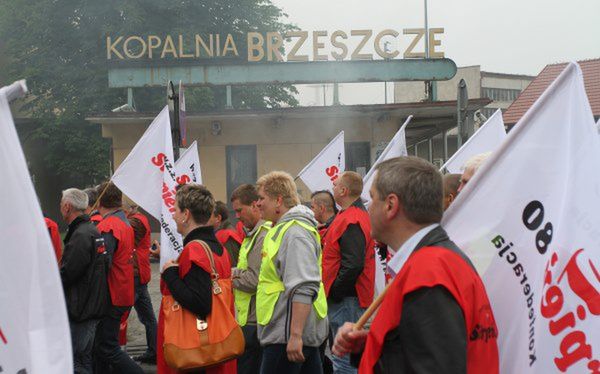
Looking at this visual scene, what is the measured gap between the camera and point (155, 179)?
7855mm

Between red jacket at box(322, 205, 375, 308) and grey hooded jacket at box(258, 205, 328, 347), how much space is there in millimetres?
1348

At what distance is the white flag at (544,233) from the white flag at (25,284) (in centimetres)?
147

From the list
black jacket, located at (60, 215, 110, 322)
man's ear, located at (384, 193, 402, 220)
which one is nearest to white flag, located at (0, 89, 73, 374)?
man's ear, located at (384, 193, 402, 220)

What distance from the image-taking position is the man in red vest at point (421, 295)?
2.37 meters

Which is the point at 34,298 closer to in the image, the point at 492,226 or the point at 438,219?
the point at 438,219

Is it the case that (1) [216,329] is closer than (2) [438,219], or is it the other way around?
(2) [438,219]

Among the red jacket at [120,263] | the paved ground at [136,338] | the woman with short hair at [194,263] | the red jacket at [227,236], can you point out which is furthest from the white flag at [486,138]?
the paved ground at [136,338]

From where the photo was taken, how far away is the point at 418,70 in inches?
891

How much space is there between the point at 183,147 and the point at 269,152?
10.5 m

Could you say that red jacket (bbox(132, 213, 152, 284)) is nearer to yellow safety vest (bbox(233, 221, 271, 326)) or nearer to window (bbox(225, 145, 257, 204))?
yellow safety vest (bbox(233, 221, 271, 326))

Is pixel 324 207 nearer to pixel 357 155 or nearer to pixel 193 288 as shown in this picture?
pixel 193 288

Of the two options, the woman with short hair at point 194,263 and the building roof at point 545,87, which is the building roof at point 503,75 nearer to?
the building roof at point 545,87

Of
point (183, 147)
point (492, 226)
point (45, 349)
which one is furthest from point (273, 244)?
point (183, 147)

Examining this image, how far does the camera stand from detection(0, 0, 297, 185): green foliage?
30.9 meters
